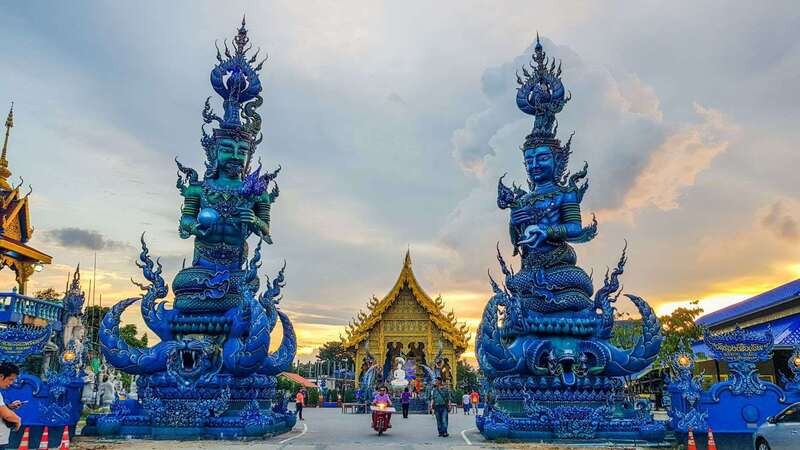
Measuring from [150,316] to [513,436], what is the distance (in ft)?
29.5

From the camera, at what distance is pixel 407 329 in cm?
3447

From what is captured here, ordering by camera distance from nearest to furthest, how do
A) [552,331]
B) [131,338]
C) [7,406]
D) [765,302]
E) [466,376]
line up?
[7,406], [552,331], [765,302], [131,338], [466,376]

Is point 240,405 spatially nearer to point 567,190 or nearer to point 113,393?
point 567,190

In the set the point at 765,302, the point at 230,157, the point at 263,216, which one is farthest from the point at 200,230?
the point at 765,302

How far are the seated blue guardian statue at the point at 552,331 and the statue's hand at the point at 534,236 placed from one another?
0.02 meters

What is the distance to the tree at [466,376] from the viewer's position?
147ft

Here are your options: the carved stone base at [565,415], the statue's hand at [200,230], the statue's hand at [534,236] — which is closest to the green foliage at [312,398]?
the carved stone base at [565,415]

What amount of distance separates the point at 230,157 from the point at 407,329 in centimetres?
2087

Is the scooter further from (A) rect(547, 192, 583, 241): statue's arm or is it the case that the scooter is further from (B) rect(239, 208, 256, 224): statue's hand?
(A) rect(547, 192, 583, 241): statue's arm

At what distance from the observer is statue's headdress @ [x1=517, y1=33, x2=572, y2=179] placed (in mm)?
16016

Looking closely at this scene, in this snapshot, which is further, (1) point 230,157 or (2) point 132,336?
(2) point 132,336

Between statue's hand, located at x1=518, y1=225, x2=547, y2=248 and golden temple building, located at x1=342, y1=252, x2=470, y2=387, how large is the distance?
64.1ft

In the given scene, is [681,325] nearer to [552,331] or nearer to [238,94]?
[552,331]

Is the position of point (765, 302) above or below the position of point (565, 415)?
above
